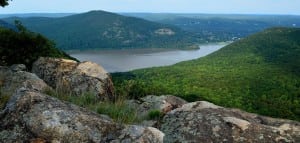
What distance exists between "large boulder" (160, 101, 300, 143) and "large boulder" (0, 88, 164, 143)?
2.91 ft

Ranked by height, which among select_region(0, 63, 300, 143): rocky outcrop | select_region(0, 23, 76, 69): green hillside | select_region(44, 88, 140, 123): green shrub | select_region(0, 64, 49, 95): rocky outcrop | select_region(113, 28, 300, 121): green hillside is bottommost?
select_region(113, 28, 300, 121): green hillside

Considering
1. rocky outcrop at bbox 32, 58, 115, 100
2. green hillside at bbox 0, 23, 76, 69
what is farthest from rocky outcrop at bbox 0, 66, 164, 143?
green hillside at bbox 0, 23, 76, 69

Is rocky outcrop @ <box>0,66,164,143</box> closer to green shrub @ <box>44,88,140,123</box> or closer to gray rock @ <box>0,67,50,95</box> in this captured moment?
green shrub @ <box>44,88,140,123</box>

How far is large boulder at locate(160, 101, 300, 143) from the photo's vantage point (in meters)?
7.14

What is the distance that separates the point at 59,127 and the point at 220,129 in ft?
9.97

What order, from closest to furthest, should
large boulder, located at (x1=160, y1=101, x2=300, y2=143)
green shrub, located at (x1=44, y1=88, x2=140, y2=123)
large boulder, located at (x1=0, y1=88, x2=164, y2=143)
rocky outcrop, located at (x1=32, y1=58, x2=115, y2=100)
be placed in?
large boulder, located at (x1=0, y1=88, x2=164, y2=143) < large boulder, located at (x1=160, y1=101, x2=300, y2=143) < green shrub, located at (x1=44, y1=88, x2=140, y2=123) < rocky outcrop, located at (x1=32, y1=58, x2=115, y2=100)

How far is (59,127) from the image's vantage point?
6754mm

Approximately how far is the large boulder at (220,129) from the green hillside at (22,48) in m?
16.4

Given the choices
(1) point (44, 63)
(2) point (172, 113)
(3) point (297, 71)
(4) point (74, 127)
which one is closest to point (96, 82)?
(1) point (44, 63)

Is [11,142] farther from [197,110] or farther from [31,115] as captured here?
[197,110]

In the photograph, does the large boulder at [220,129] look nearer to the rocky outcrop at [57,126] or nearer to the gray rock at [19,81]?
the rocky outcrop at [57,126]

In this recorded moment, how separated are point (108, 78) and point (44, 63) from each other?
356 cm

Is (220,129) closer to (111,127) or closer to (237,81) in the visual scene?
(111,127)

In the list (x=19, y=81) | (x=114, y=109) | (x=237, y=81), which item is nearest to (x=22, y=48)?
(x=19, y=81)
